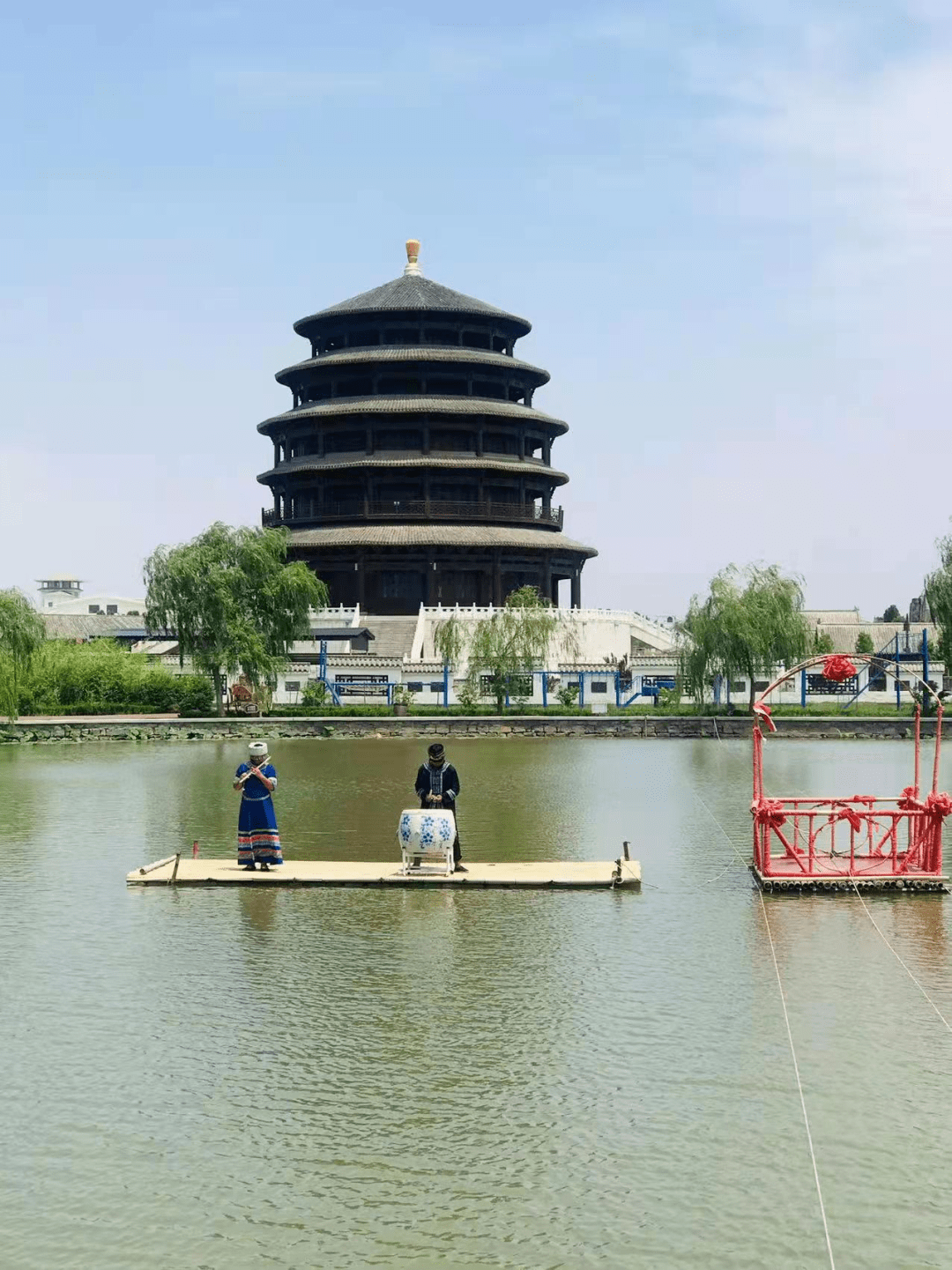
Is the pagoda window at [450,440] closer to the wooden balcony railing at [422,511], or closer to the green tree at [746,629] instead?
the wooden balcony railing at [422,511]

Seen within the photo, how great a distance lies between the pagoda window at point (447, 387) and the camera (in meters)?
82.7

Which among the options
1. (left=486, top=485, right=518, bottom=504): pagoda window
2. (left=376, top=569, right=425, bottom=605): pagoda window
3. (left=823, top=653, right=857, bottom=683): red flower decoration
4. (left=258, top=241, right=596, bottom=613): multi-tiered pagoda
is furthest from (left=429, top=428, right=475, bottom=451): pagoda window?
(left=823, top=653, right=857, bottom=683): red flower decoration

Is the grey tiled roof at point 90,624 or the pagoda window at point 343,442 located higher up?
the pagoda window at point 343,442

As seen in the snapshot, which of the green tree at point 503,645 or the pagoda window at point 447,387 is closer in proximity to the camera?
the green tree at point 503,645

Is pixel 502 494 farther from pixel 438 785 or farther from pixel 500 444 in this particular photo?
pixel 438 785

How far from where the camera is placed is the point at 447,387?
273ft

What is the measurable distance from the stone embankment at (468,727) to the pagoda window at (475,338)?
92.9 ft

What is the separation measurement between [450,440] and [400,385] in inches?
151

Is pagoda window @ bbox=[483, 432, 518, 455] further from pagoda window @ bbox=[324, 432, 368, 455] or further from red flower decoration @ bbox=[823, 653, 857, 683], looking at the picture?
red flower decoration @ bbox=[823, 653, 857, 683]

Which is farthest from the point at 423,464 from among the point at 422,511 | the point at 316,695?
the point at 316,695

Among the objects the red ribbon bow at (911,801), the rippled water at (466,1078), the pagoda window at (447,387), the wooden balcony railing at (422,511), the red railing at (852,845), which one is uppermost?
the pagoda window at (447,387)

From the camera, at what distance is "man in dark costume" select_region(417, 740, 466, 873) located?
70.8 ft

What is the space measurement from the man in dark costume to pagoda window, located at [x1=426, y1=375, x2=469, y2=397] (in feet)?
204

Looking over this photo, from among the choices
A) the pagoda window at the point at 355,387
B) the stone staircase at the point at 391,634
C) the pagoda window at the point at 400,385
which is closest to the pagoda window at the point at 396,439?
the pagoda window at the point at 400,385
